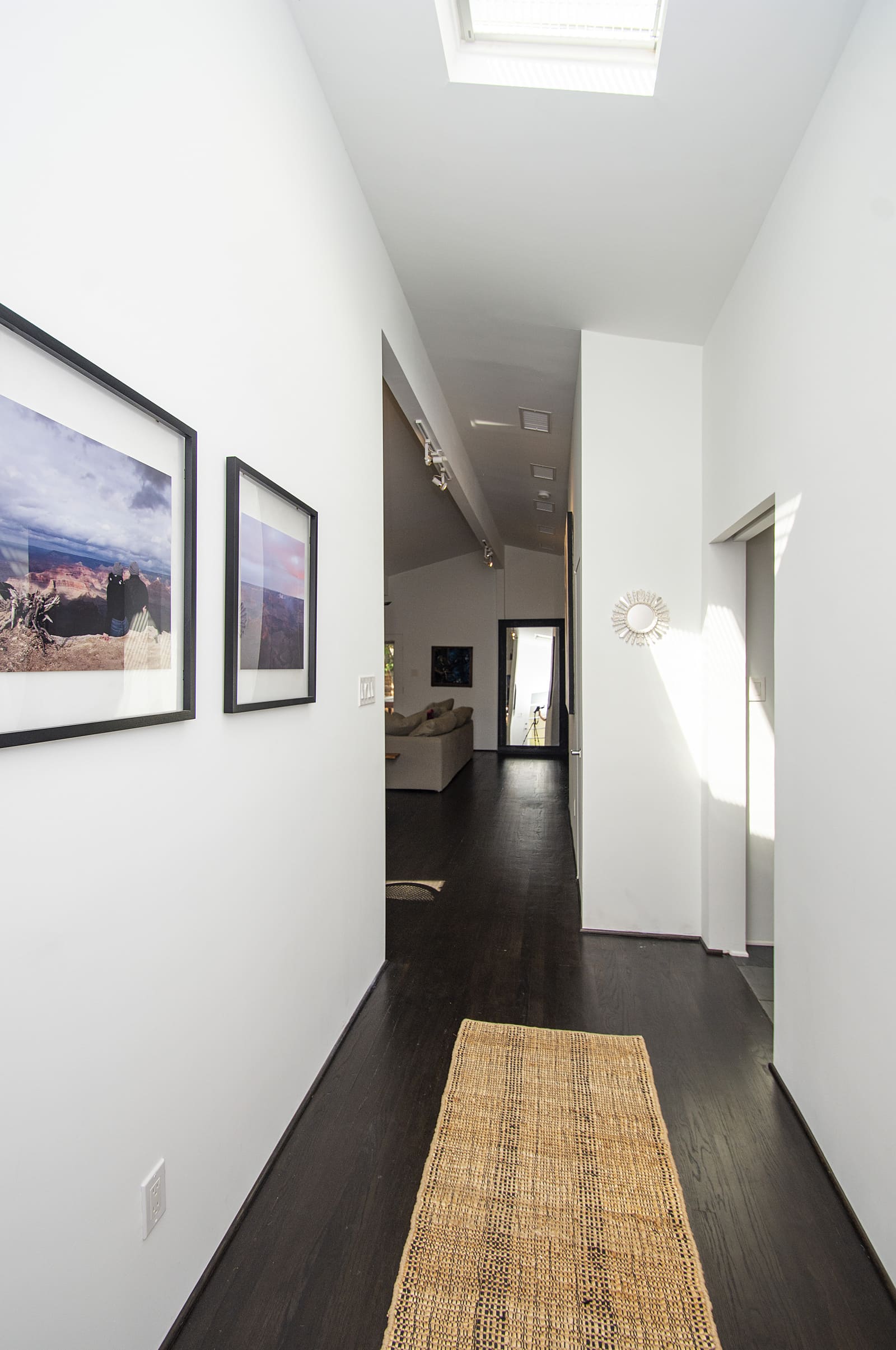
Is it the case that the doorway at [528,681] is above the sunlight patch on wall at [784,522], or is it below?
below

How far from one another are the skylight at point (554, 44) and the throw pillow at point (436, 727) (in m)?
6.34

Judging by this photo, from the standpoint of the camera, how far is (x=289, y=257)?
2.06m

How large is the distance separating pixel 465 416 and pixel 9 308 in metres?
4.67

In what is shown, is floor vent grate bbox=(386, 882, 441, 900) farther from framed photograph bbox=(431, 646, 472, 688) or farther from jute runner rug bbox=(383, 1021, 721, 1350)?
framed photograph bbox=(431, 646, 472, 688)

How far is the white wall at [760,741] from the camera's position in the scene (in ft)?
11.3

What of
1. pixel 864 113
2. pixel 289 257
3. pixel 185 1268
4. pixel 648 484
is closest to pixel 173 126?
pixel 289 257

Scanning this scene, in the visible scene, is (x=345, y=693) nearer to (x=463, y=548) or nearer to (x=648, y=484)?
(x=648, y=484)

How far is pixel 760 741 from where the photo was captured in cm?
346

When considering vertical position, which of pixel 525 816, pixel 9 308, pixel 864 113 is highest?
pixel 864 113

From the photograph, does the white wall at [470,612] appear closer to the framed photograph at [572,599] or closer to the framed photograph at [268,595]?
the framed photograph at [572,599]

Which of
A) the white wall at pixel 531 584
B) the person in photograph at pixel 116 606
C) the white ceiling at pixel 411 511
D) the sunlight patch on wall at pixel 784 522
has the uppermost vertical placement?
the white ceiling at pixel 411 511

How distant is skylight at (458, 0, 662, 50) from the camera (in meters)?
1.96

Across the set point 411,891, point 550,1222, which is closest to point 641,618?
point 411,891

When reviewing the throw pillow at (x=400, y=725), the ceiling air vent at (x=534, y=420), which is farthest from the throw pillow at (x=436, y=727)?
the ceiling air vent at (x=534, y=420)
